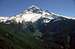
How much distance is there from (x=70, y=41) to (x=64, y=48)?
14.9 m

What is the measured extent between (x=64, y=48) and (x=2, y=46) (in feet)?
298

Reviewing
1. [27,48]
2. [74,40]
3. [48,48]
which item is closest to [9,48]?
[27,48]

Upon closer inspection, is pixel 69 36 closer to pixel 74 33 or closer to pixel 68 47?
pixel 74 33

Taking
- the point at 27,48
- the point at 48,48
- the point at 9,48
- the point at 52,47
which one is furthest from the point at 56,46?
the point at 9,48

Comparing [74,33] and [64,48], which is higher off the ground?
[74,33]

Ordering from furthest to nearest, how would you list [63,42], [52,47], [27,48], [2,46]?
Answer: 1. [63,42]
2. [52,47]
3. [27,48]
4. [2,46]

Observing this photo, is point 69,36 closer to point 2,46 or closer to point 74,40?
point 74,40

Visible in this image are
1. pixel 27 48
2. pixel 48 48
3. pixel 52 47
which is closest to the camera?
pixel 27 48

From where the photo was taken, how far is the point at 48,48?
550ft

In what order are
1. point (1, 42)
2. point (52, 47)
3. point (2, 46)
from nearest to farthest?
point (2, 46) < point (1, 42) < point (52, 47)

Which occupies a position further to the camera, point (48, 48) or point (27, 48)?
point (48, 48)

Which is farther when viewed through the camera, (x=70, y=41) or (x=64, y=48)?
(x=70, y=41)

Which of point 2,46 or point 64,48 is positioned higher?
point 2,46

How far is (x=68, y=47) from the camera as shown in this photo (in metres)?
174
